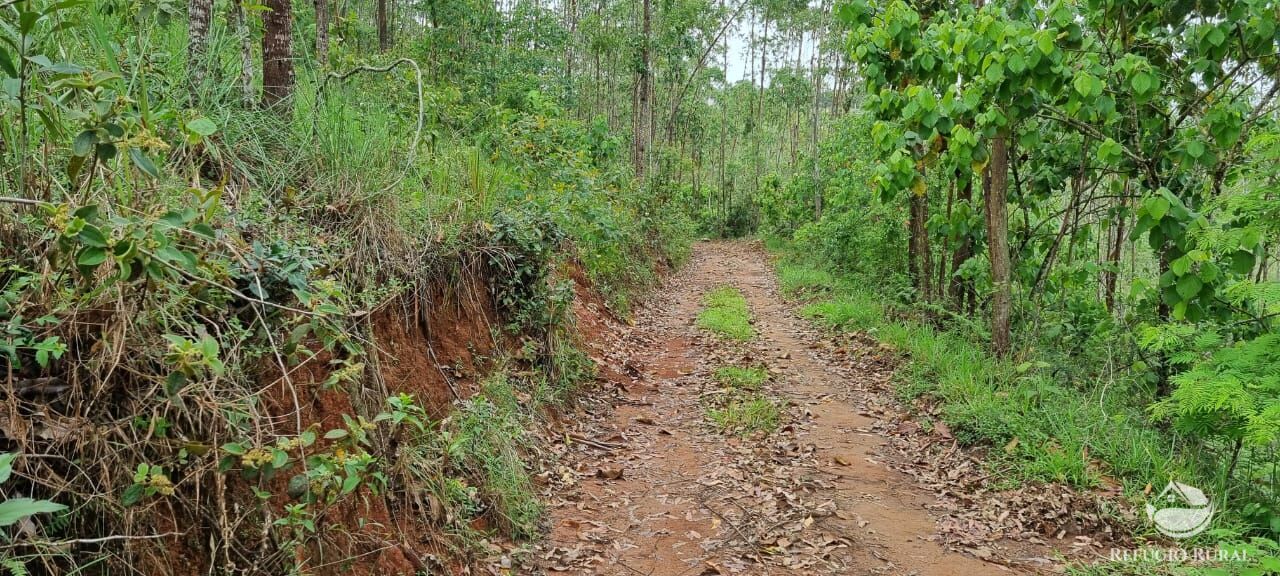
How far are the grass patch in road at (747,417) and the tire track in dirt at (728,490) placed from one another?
0.12m

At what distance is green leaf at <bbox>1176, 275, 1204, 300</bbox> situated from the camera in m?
4.26

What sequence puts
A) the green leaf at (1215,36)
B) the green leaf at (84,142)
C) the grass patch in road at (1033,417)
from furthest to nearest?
1. the green leaf at (1215,36)
2. the grass patch in road at (1033,417)
3. the green leaf at (84,142)

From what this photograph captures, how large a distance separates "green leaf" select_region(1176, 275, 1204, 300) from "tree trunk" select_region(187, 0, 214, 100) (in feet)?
20.3

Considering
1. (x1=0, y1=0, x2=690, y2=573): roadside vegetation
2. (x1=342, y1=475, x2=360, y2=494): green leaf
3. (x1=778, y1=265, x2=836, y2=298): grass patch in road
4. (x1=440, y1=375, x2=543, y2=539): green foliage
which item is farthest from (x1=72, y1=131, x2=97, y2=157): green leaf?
(x1=778, y1=265, x2=836, y2=298): grass patch in road

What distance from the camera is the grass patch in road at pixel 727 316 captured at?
9.27 m

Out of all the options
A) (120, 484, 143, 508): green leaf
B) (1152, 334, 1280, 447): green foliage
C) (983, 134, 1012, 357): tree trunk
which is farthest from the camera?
(983, 134, 1012, 357): tree trunk

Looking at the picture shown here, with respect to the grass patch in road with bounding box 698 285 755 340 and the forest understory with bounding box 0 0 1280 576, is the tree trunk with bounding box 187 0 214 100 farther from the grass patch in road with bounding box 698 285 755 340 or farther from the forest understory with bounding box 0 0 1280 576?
the grass patch in road with bounding box 698 285 755 340

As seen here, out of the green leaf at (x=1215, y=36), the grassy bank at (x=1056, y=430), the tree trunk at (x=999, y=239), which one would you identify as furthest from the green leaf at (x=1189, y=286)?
the tree trunk at (x=999, y=239)

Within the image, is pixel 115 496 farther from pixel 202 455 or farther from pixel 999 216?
pixel 999 216

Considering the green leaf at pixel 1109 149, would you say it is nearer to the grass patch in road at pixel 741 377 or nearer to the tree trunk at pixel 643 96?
the grass patch in road at pixel 741 377

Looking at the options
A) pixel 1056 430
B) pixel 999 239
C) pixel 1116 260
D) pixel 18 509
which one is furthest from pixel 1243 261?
pixel 18 509

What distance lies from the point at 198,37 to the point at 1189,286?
636 centimetres

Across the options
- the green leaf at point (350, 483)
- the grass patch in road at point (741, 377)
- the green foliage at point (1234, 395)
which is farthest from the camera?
the grass patch in road at point (741, 377)

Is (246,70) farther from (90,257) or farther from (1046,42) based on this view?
(1046,42)
